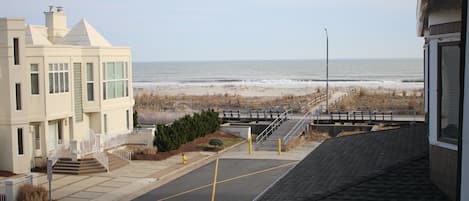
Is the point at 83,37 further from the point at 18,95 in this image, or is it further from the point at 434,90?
the point at 434,90

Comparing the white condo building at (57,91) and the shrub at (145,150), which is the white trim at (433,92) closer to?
the white condo building at (57,91)

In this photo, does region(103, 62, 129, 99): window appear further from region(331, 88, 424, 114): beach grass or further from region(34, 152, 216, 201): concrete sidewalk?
region(331, 88, 424, 114): beach grass

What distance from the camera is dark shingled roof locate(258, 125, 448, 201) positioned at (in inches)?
295

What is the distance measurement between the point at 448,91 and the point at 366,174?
7.29 ft

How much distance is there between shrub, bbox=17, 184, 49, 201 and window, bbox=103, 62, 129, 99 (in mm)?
12806

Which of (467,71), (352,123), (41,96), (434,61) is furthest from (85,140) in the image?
(467,71)

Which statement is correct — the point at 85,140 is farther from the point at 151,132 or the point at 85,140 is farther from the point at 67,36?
the point at 67,36

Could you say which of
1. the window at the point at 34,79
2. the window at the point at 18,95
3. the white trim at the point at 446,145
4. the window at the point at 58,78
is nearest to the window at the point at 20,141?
the window at the point at 18,95

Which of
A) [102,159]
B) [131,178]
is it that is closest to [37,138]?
[102,159]

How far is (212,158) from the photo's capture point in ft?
103

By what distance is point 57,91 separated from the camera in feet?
98.2

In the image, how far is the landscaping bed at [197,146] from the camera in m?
30.7

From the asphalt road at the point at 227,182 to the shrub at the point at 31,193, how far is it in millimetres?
3427

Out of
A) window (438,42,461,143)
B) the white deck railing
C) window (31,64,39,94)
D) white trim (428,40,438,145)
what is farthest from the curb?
window (438,42,461,143)
